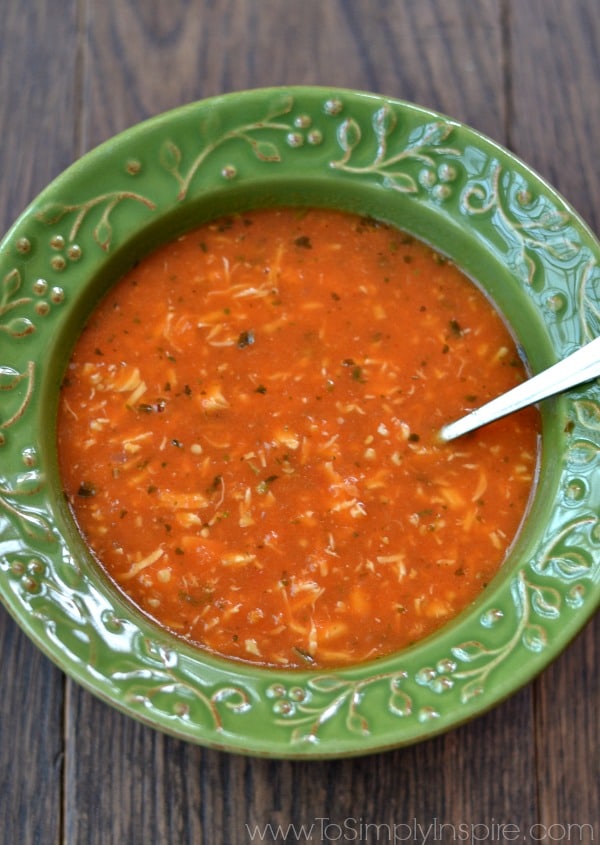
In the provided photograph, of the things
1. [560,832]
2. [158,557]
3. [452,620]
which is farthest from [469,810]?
[158,557]

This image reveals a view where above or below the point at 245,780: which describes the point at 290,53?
above

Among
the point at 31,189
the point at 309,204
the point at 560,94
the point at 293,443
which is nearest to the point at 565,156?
the point at 560,94

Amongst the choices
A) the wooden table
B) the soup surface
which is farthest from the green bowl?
the wooden table

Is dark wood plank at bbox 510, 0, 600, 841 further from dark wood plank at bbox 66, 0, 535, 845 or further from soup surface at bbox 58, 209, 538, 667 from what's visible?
soup surface at bbox 58, 209, 538, 667

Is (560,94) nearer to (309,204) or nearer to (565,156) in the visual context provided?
(565,156)

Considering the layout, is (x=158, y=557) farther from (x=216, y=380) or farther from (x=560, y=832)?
(x=560, y=832)

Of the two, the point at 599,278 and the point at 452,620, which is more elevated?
the point at 599,278

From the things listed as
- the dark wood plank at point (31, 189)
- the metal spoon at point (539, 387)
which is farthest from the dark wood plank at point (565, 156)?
the dark wood plank at point (31, 189)
